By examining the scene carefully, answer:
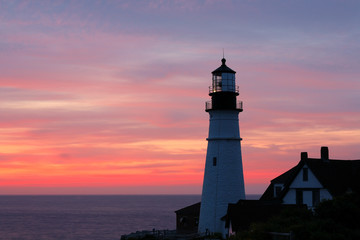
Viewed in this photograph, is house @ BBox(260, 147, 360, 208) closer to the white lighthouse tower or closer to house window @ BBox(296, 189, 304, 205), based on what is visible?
house window @ BBox(296, 189, 304, 205)

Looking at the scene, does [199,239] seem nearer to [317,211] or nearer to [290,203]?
[290,203]

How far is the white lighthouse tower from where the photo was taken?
46.2 meters

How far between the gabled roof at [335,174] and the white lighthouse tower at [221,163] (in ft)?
16.0

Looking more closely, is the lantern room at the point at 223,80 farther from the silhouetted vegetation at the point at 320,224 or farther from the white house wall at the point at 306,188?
the silhouetted vegetation at the point at 320,224

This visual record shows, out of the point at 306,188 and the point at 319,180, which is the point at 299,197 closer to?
the point at 306,188

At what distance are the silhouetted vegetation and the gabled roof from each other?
308 inches

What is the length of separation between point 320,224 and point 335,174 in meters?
16.6

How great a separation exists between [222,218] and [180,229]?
32.1ft

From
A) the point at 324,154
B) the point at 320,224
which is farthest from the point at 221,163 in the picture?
the point at 320,224

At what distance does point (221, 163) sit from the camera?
4641cm

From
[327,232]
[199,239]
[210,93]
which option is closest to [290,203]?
[199,239]

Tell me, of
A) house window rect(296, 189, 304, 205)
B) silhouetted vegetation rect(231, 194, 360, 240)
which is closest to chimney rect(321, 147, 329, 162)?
house window rect(296, 189, 304, 205)

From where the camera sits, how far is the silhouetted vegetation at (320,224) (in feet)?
92.8

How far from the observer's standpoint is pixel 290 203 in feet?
152
